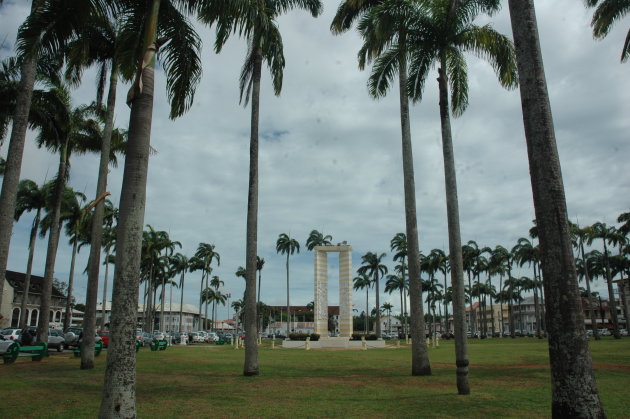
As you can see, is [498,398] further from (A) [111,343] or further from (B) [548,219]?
(A) [111,343]

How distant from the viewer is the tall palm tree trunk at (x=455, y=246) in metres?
12.4

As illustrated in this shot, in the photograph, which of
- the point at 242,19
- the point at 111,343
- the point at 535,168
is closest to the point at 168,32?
the point at 242,19

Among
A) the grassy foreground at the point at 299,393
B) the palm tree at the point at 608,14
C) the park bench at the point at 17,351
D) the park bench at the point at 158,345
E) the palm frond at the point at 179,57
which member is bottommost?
the park bench at the point at 158,345

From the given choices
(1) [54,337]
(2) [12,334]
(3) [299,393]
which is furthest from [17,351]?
(1) [54,337]

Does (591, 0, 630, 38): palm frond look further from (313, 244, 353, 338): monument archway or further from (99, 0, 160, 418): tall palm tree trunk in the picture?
(313, 244, 353, 338): monument archway

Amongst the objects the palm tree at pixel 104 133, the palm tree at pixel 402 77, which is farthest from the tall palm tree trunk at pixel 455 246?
the palm tree at pixel 104 133

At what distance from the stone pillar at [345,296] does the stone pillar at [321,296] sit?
6.26ft

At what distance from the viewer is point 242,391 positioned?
515 inches

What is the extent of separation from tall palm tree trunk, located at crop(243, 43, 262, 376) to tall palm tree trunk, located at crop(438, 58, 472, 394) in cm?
708

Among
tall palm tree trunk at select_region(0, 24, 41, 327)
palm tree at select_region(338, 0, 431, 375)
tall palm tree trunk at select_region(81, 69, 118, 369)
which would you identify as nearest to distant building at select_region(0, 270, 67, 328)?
tall palm tree trunk at select_region(81, 69, 118, 369)

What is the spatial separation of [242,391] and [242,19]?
9.57 m

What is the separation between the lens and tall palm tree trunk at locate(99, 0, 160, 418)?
6.87 meters

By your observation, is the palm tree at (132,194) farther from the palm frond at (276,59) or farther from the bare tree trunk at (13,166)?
the palm frond at (276,59)

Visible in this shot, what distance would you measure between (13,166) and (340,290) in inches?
1758
